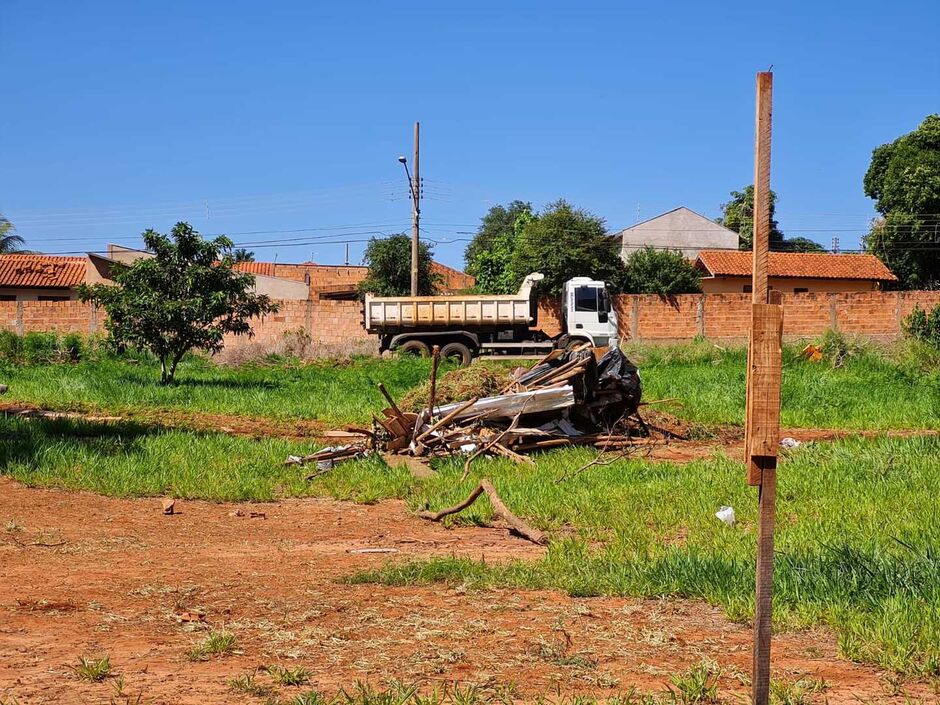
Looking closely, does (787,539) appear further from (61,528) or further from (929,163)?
(929,163)

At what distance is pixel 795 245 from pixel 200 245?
55148 mm

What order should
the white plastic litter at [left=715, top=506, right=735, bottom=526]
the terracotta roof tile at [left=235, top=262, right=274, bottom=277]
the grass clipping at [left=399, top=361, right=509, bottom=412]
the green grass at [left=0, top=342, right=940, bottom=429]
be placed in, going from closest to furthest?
the white plastic litter at [left=715, top=506, right=735, bottom=526], the grass clipping at [left=399, top=361, right=509, bottom=412], the green grass at [left=0, top=342, right=940, bottom=429], the terracotta roof tile at [left=235, top=262, right=274, bottom=277]

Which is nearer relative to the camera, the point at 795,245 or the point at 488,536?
the point at 488,536

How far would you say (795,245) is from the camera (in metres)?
70.1

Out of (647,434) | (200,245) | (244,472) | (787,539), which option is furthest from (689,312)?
(787,539)

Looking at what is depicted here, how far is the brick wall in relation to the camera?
3662cm

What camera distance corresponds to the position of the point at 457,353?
31438mm

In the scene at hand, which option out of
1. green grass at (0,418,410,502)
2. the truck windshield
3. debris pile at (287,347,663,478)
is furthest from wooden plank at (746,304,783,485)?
the truck windshield

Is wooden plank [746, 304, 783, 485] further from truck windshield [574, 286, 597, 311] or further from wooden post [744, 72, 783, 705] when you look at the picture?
truck windshield [574, 286, 597, 311]

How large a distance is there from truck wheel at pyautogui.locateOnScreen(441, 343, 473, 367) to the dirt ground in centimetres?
2269

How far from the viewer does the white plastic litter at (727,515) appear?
848cm

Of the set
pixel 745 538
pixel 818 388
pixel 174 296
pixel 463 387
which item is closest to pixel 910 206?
pixel 818 388

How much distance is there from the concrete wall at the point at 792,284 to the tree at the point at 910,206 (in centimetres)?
198

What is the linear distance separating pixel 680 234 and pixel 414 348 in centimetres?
3069
